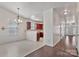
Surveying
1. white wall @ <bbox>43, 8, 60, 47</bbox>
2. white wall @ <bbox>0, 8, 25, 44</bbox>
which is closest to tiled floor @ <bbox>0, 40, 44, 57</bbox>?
white wall @ <bbox>0, 8, 25, 44</bbox>

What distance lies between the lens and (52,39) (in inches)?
134

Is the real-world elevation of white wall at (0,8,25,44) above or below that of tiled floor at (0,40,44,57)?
above

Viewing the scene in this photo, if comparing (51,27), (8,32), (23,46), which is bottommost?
(23,46)

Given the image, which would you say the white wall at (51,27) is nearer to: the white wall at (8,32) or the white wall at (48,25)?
the white wall at (48,25)

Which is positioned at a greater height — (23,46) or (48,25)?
(48,25)

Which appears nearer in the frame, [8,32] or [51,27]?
[51,27]

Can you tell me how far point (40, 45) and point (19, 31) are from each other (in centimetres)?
85

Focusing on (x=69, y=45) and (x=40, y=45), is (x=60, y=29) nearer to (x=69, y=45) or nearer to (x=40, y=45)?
(x=69, y=45)

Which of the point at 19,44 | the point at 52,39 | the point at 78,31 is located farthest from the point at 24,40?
the point at 78,31

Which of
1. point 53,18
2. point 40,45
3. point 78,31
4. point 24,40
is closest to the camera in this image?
point 78,31

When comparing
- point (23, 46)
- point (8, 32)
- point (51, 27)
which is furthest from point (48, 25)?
point (8, 32)

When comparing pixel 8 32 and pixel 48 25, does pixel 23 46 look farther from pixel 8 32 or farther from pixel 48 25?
pixel 48 25

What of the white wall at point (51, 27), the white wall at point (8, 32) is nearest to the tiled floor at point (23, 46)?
the white wall at point (8, 32)

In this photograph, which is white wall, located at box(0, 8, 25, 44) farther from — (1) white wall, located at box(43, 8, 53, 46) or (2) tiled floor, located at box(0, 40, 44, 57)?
(1) white wall, located at box(43, 8, 53, 46)
